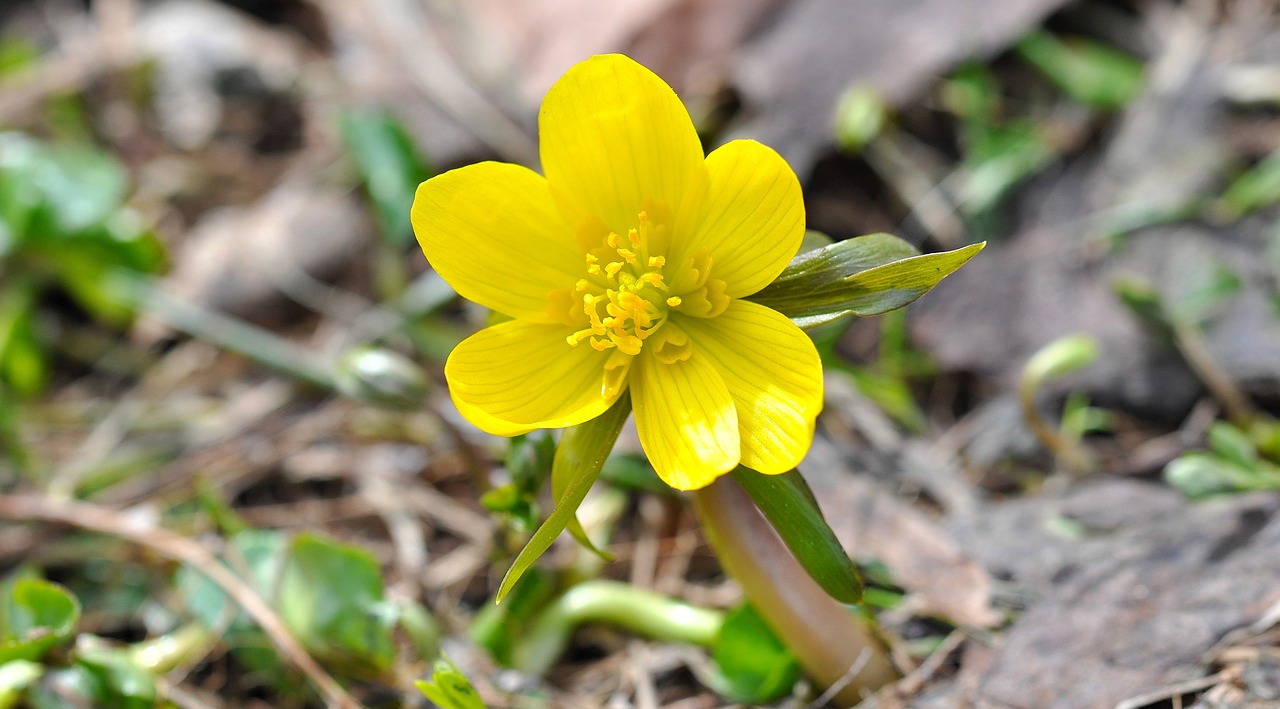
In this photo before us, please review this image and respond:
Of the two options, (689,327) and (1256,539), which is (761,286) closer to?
(689,327)

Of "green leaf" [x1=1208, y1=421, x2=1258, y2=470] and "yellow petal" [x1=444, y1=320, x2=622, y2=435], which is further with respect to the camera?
"green leaf" [x1=1208, y1=421, x2=1258, y2=470]

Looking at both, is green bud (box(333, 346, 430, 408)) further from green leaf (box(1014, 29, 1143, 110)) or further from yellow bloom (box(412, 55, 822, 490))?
green leaf (box(1014, 29, 1143, 110))

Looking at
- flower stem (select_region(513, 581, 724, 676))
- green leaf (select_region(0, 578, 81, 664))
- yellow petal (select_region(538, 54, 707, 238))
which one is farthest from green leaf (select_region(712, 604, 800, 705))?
green leaf (select_region(0, 578, 81, 664))

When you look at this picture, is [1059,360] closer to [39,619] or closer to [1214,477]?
[1214,477]

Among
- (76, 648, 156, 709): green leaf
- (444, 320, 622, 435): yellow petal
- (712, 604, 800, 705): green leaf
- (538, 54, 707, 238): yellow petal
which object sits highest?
(538, 54, 707, 238): yellow petal

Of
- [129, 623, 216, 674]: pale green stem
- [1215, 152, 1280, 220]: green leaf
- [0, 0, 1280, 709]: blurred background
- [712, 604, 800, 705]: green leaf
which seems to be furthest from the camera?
[1215, 152, 1280, 220]: green leaf

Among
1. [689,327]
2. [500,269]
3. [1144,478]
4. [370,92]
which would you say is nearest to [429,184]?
[500,269]

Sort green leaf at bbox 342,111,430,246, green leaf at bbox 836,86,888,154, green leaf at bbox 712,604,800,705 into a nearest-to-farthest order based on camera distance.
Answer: green leaf at bbox 712,604,800,705, green leaf at bbox 836,86,888,154, green leaf at bbox 342,111,430,246
